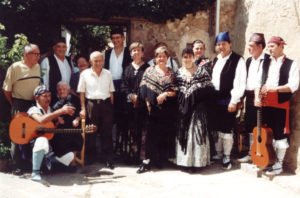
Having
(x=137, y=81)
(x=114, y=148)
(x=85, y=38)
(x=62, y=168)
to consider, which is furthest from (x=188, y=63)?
(x=85, y=38)

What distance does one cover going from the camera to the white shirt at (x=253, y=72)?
462cm

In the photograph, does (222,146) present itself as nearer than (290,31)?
No

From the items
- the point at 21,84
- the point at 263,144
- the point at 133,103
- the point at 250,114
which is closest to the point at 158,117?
the point at 133,103

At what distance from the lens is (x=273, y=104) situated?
4.33 meters

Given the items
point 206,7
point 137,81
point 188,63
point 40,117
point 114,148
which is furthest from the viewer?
point 206,7

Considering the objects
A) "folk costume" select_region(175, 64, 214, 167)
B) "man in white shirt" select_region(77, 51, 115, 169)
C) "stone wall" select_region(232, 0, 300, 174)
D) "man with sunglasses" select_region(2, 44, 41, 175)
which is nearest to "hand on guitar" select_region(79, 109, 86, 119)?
"man in white shirt" select_region(77, 51, 115, 169)

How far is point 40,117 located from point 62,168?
34.4 inches

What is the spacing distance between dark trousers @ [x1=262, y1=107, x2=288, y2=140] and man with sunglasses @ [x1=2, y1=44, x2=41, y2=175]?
125 inches

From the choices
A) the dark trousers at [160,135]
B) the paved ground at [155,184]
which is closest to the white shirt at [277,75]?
the paved ground at [155,184]

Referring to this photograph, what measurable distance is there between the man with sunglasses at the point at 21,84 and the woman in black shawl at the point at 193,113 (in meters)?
2.03

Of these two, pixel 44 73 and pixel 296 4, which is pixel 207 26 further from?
pixel 44 73

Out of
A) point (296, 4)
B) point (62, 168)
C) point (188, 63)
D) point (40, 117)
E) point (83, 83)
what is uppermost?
point (296, 4)

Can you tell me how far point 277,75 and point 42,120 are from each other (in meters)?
3.14

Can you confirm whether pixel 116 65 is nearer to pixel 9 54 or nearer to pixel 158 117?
pixel 158 117
